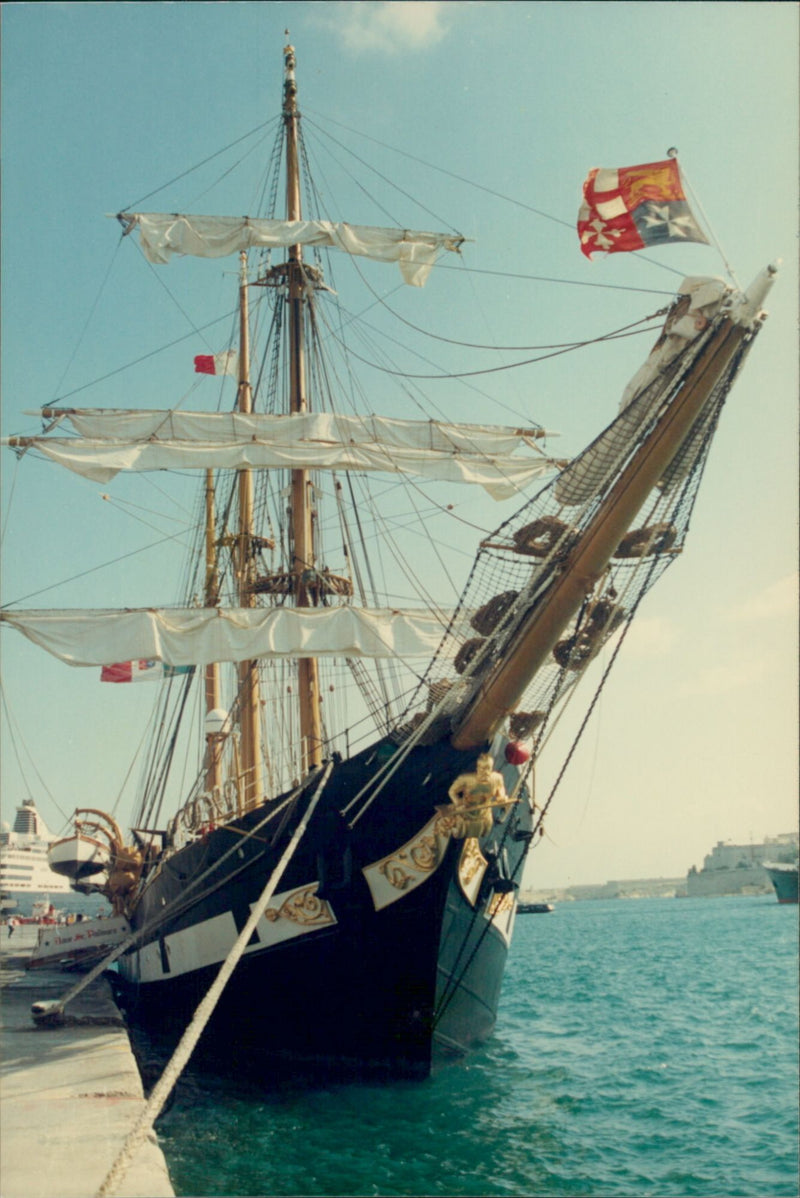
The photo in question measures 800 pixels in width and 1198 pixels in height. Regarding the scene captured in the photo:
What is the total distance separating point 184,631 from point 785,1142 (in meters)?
10.2

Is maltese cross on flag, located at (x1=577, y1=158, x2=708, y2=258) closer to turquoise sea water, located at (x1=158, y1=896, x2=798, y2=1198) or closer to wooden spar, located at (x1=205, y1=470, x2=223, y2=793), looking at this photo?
turquoise sea water, located at (x1=158, y1=896, x2=798, y2=1198)

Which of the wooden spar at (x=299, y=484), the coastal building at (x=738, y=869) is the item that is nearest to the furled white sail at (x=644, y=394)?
the wooden spar at (x=299, y=484)

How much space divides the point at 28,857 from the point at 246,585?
2431 inches

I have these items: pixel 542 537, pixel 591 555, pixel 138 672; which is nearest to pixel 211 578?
pixel 138 672

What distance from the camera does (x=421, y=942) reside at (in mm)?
10078

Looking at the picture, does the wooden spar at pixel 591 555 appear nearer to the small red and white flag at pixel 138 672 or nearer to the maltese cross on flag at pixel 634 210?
the maltese cross on flag at pixel 634 210

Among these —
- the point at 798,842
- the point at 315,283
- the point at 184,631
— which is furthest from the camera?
the point at 798,842

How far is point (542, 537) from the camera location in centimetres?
891

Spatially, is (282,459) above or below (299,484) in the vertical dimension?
above

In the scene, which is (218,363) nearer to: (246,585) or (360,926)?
(246,585)

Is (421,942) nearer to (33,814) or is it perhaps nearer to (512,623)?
(512,623)

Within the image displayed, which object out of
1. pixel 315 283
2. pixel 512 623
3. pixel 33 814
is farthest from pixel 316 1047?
pixel 33 814

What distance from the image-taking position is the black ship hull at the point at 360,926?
1010 centimetres

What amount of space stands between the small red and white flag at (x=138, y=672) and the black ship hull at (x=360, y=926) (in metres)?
9.50
